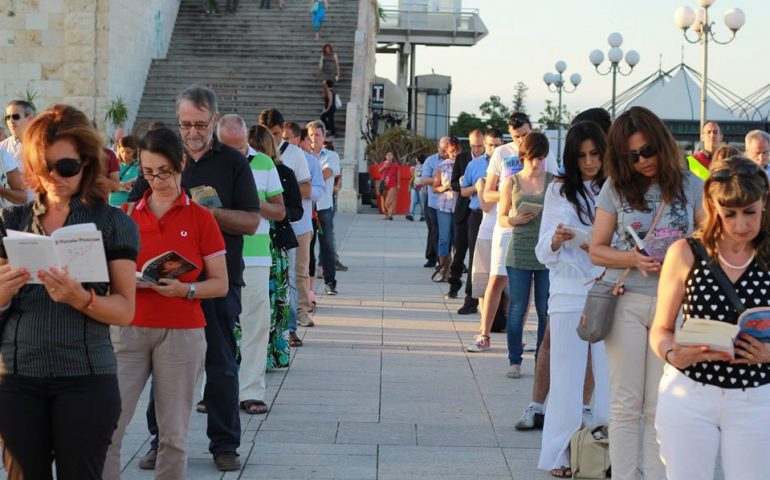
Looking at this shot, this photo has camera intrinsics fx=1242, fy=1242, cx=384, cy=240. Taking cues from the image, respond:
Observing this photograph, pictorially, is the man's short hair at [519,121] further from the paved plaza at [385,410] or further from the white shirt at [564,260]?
the white shirt at [564,260]

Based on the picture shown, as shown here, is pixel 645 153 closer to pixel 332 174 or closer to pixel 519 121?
pixel 519 121

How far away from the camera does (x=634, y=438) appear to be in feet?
17.2

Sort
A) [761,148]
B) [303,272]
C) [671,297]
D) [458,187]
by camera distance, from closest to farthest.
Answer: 1. [671,297]
2. [761,148]
3. [303,272]
4. [458,187]

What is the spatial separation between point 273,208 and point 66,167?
3.69 m

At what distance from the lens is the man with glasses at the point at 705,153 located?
34.2ft

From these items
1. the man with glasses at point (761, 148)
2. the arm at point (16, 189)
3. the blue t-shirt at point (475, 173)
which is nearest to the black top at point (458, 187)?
the blue t-shirt at point (475, 173)

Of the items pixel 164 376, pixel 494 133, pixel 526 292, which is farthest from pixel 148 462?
pixel 494 133

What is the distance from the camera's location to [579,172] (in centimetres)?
662

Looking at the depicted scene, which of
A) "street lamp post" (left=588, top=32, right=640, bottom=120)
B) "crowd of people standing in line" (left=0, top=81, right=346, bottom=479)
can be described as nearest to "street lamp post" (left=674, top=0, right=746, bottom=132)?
"street lamp post" (left=588, top=32, right=640, bottom=120)

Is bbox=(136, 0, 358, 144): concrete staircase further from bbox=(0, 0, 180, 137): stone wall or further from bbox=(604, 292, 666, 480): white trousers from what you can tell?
bbox=(604, 292, 666, 480): white trousers

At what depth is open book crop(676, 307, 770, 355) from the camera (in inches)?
153

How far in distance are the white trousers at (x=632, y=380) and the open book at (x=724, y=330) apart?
1.08 metres

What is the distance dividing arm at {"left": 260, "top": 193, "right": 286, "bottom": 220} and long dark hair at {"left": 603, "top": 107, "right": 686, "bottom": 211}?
2814 millimetres

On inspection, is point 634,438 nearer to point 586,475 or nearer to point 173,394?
point 586,475
